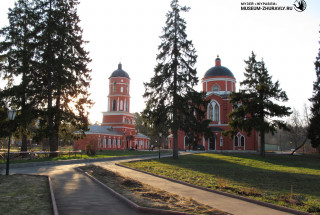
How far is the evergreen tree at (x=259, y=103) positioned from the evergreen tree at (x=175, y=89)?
7679 mm

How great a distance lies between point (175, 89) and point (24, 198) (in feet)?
65.7

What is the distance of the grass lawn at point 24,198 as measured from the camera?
21.0ft

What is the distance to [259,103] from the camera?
104 feet

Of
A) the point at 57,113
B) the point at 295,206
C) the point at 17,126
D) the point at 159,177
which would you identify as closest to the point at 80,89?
the point at 57,113

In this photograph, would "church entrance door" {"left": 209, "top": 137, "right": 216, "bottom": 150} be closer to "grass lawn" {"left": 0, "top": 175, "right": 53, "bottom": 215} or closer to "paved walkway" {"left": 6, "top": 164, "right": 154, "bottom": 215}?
"paved walkway" {"left": 6, "top": 164, "right": 154, "bottom": 215}

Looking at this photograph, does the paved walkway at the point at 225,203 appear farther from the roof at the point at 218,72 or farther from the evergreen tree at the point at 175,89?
the roof at the point at 218,72

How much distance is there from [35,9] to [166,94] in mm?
14315

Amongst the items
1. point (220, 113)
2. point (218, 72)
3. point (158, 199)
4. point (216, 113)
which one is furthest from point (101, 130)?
point (158, 199)

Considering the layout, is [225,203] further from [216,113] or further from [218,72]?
→ [218,72]

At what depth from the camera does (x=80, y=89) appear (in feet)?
85.5

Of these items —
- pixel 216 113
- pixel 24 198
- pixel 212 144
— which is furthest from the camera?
pixel 216 113

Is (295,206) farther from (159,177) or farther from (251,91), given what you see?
(251,91)

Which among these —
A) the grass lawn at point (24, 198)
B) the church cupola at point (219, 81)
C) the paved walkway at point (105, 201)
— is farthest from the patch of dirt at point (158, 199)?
the church cupola at point (219, 81)

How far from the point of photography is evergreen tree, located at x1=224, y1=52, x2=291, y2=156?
31.1 m
